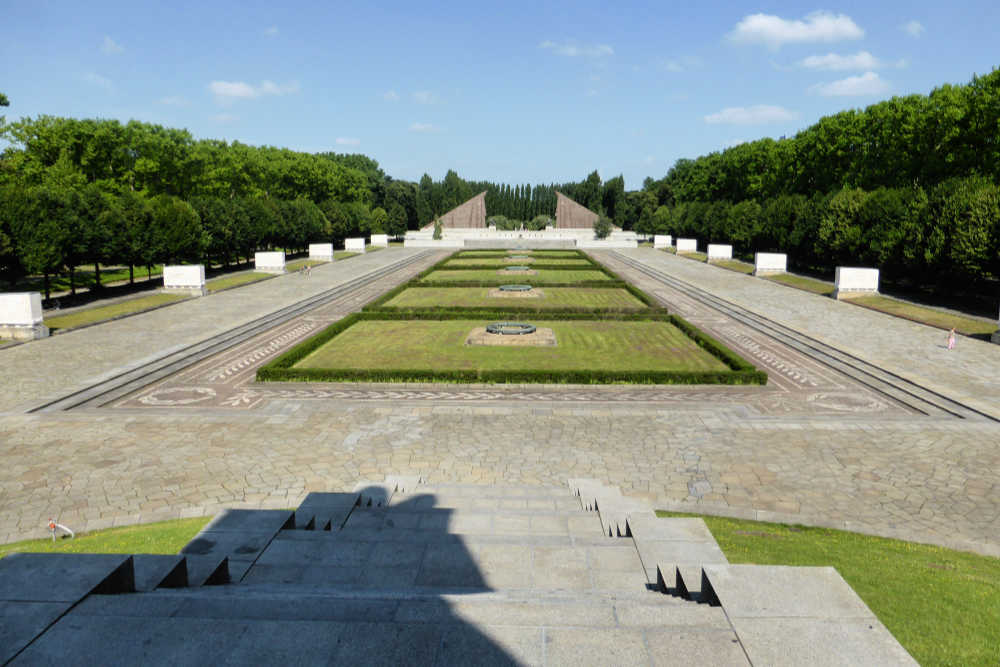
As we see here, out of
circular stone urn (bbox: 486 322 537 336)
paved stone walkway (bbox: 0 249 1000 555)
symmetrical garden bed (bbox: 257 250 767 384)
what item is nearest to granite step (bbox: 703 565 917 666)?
paved stone walkway (bbox: 0 249 1000 555)

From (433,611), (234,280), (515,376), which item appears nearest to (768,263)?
(515,376)

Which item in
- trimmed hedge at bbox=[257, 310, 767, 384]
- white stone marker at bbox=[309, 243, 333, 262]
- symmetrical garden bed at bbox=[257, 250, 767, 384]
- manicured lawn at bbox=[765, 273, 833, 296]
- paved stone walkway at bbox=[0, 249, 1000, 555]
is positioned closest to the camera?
paved stone walkway at bbox=[0, 249, 1000, 555]

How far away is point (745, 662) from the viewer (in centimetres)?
346

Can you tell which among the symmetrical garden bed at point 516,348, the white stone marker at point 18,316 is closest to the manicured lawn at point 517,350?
the symmetrical garden bed at point 516,348

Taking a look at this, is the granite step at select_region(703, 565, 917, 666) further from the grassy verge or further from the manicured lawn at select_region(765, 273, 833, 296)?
the manicured lawn at select_region(765, 273, 833, 296)

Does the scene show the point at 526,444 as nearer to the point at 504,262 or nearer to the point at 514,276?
the point at 514,276

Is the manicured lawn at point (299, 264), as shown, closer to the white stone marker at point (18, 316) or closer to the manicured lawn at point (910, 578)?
the white stone marker at point (18, 316)

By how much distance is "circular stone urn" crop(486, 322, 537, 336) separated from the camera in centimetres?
2327

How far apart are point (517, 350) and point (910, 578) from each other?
15.5 m

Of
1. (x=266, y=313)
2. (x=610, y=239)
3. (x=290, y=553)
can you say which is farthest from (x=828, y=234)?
(x=610, y=239)

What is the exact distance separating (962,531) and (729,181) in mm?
77858

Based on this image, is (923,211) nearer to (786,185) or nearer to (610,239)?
(786,185)

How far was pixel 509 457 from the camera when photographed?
39.0 ft

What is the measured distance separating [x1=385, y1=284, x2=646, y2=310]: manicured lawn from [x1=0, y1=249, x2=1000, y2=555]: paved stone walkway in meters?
14.3
